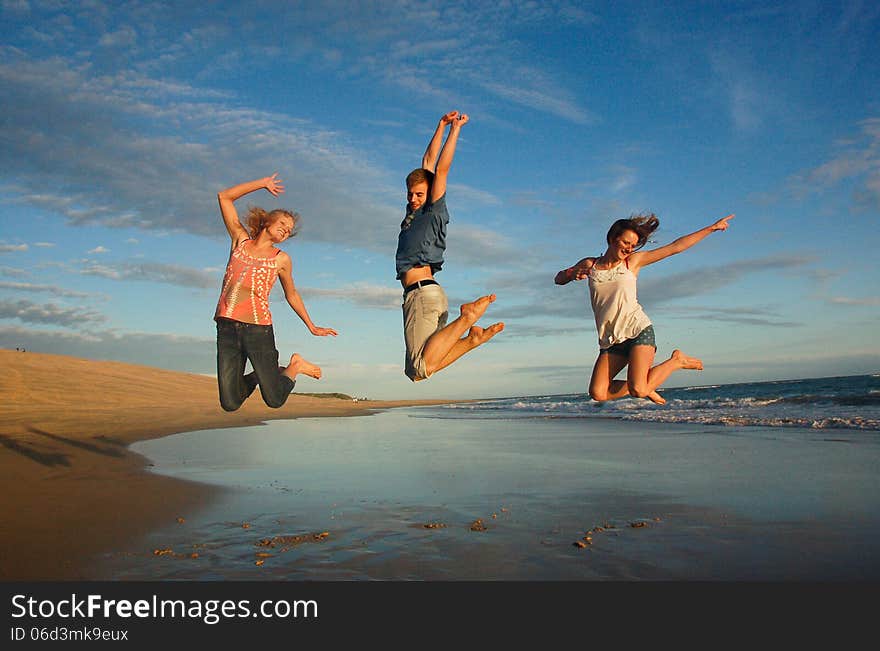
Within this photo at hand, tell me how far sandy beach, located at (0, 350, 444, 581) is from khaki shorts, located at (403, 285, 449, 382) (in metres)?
3.50

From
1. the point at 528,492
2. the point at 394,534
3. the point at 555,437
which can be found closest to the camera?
the point at 394,534

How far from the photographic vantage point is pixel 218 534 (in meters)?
7.30

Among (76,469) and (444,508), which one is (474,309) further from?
(76,469)

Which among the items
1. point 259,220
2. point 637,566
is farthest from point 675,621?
point 259,220

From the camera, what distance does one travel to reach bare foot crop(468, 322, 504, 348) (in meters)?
6.27

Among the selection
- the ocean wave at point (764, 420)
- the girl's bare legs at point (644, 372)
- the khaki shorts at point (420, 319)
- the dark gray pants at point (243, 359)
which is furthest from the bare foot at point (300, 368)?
the ocean wave at point (764, 420)

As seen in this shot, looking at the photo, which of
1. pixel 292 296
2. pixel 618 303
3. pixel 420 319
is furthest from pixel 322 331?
pixel 618 303

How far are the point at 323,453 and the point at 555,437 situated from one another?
650 cm

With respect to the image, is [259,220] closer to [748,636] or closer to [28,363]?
[748,636]

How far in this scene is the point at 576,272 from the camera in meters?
7.42

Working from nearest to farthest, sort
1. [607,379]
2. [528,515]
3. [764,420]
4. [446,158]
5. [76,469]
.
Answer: [446,158]
[607,379]
[528,515]
[76,469]
[764,420]

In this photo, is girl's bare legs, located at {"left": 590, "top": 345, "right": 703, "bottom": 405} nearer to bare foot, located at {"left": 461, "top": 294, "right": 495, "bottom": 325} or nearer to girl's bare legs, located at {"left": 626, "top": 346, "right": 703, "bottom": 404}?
girl's bare legs, located at {"left": 626, "top": 346, "right": 703, "bottom": 404}

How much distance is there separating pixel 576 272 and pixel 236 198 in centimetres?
364

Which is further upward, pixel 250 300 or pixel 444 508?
pixel 250 300
